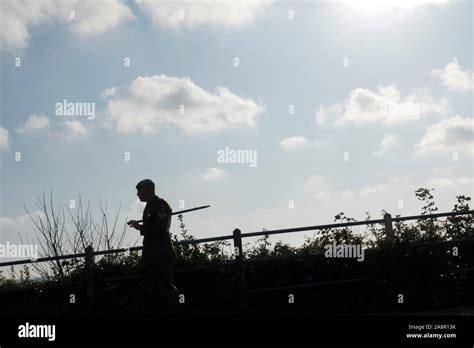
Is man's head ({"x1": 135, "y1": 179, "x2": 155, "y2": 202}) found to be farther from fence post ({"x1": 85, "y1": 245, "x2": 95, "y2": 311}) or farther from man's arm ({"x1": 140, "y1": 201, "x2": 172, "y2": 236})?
fence post ({"x1": 85, "y1": 245, "x2": 95, "y2": 311})

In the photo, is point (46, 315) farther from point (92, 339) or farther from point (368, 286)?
point (368, 286)

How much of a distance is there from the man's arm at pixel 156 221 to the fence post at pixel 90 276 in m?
2.41

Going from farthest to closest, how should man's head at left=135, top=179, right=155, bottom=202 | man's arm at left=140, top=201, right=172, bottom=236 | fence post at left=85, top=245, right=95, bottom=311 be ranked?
1. fence post at left=85, top=245, right=95, bottom=311
2. man's head at left=135, top=179, right=155, bottom=202
3. man's arm at left=140, top=201, right=172, bottom=236

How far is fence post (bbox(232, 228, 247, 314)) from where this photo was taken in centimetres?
1066

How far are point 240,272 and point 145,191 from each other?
104 inches

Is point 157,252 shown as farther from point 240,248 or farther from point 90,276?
point 90,276

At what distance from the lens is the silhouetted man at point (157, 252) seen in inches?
346

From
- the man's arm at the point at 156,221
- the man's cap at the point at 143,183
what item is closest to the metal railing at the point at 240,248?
the man's arm at the point at 156,221

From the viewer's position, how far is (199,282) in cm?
1081

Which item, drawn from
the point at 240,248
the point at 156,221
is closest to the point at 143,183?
the point at 156,221

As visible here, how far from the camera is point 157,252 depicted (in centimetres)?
894

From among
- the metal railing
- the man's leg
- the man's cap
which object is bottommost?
the man's leg

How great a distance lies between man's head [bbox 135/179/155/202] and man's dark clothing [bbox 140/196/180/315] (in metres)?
0.09

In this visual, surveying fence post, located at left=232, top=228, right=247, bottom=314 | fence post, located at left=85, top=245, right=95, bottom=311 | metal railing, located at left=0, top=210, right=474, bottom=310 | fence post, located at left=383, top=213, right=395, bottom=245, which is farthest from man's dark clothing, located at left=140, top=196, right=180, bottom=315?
fence post, located at left=383, top=213, right=395, bottom=245
